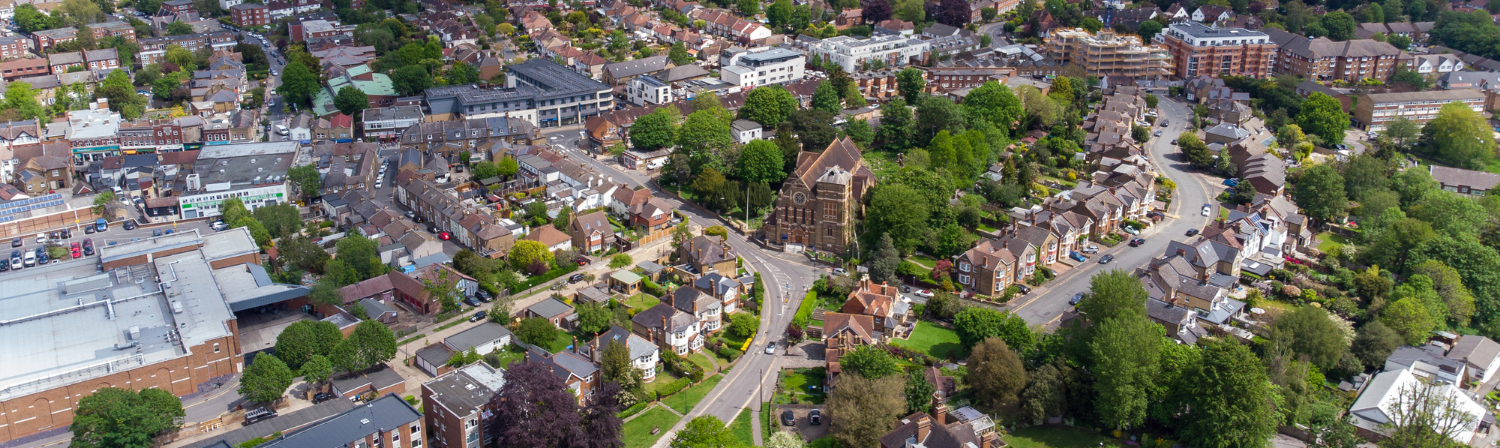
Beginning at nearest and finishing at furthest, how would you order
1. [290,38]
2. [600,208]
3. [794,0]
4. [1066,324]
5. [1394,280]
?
[1066,324] < [1394,280] < [600,208] < [290,38] < [794,0]

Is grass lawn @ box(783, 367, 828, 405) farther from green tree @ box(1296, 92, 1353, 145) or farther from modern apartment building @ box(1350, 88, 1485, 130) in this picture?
modern apartment building @ box(1350, 88, 1485, 130)

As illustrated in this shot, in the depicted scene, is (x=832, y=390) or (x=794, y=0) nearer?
(x=832, y=390)

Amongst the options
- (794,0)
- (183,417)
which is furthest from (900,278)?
(794,0)

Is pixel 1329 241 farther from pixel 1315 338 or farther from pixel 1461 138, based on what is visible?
pixel 1461 138

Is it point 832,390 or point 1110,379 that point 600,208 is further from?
point 1110,379

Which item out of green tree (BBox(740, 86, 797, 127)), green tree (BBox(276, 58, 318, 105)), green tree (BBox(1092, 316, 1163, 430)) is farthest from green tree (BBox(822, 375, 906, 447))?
green tree (BBox(276, 58, 318, 105))
